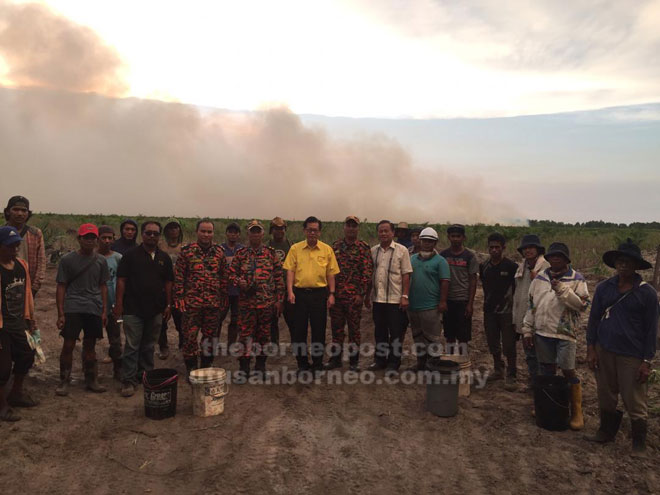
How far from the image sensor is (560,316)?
18.1 feet

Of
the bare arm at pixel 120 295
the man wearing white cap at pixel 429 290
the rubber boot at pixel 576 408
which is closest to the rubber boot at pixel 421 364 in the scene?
the man wearing white cap at pixel 429 290

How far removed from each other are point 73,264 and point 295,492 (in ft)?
13.2

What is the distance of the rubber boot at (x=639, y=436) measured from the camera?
4.74 metres

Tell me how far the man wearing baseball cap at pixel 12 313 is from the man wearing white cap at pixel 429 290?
16.3 ft

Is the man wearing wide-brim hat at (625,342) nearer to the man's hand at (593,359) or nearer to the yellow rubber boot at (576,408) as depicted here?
the man's hand at (593,359)

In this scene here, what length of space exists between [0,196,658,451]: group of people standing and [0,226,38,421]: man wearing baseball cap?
0.6 inches

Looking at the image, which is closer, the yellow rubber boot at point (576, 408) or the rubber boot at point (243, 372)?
the yellow rubber boot at point (576, 408)

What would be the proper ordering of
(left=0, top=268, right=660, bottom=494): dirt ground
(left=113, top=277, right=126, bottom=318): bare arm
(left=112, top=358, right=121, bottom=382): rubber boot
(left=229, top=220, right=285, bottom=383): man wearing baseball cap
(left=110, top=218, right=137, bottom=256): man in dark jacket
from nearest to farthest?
(left=0, top=268, right=660, bottom=494): dirt ground, (left=113, top=277, right=126, bottom=318): bare arm, (left=229, top=220, right=285, bottom=383): man wearing baseball cap, (left=112, top=358, right=121, bottom=382): rubber boot, (left=110, top=218, right=137, bottom=256): man in dark jacket

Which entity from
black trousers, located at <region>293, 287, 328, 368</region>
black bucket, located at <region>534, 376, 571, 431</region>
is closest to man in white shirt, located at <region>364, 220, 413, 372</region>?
black trousers, located at <region>293, 287, 328, 368</region>

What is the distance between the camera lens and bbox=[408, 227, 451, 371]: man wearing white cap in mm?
7074

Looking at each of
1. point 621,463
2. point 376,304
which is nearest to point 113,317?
point 376,304

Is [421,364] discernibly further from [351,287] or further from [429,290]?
[351,287]

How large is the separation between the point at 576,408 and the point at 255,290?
4.18m

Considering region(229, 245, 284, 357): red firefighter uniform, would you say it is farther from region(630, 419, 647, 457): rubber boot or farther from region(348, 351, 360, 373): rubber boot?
region(630, 419, 647, 457): rubber boot
